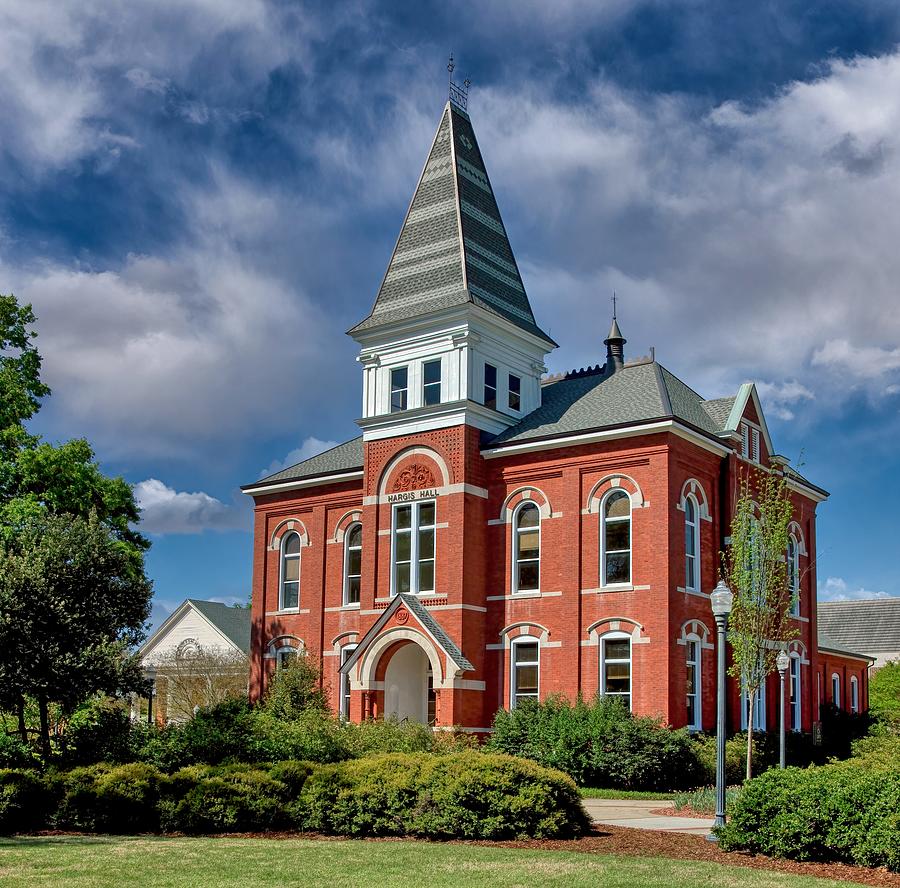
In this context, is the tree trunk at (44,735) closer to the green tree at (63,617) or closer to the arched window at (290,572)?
the green tree at (63,617)

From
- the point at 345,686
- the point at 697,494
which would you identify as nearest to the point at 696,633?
the point at 697,494

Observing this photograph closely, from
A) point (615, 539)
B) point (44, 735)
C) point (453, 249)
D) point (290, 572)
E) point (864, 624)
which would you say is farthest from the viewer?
point (864, 624)

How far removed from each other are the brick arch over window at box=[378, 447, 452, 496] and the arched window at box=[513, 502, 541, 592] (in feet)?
8.20

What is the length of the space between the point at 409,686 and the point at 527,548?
6.03 m

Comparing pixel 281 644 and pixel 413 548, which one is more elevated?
pixel 413 548

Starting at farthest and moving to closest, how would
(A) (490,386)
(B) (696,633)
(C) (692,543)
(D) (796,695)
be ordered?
(D) (796,695)
(A) (490,386)
(C) (692,543)
(B) (696,633)

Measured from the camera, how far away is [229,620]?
6366 cm

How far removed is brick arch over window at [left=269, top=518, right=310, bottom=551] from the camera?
37969 mm

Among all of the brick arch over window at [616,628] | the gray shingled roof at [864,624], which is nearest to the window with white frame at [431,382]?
the brick arch over window at [616,628]

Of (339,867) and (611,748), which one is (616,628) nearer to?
(611,748)

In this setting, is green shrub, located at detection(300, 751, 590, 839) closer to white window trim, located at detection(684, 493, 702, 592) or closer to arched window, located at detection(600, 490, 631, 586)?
arched window, located at detection(600, 490, 631, 586)

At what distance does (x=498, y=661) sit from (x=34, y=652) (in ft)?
44.5

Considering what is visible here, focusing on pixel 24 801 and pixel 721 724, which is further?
pixel 24 801

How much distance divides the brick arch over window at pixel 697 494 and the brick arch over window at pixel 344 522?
37.6 ft
